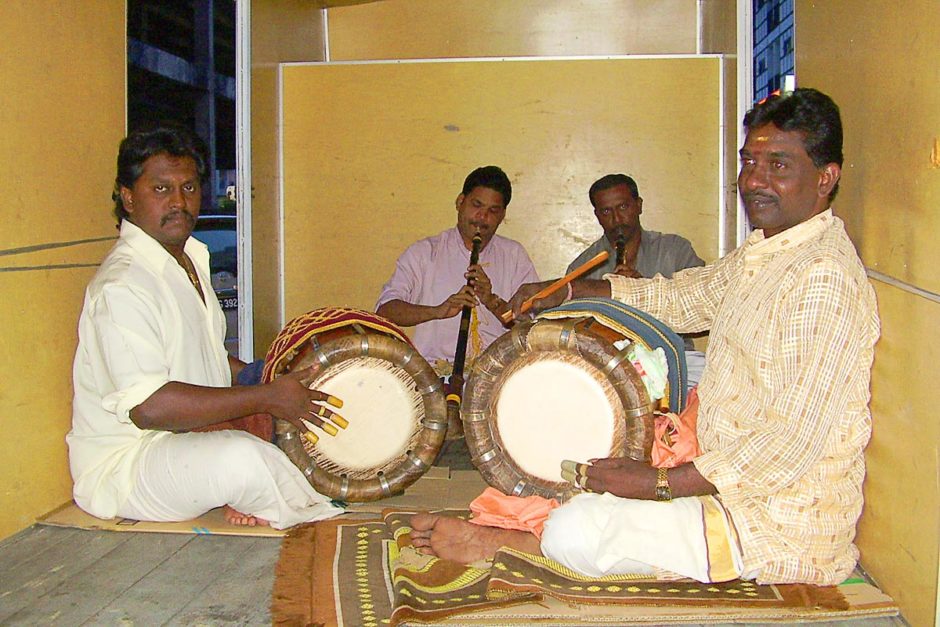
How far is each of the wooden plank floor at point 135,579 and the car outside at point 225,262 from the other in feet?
7.11

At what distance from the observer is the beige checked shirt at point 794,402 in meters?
2.41

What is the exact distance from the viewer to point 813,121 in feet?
8.45

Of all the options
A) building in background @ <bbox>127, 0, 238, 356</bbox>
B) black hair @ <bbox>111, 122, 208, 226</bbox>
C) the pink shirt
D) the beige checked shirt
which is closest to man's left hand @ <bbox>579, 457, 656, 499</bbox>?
the beige checked shirt

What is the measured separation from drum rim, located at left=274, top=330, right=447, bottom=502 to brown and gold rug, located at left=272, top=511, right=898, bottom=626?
48cm

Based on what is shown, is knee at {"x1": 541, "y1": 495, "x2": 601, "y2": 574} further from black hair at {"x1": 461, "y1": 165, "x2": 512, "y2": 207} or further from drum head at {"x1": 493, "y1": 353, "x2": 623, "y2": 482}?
black hair at {"x1": 461, "y1": 165, "x2": 512, "y2": 207}

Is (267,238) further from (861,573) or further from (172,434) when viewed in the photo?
(861,573)

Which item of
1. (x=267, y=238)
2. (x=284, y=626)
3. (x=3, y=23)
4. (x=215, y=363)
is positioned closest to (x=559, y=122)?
(x=267, y=238)

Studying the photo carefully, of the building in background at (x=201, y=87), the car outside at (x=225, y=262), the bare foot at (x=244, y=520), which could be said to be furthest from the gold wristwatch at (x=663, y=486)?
the car outside at (x=225, y=262)

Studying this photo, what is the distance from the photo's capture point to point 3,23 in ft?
10.1

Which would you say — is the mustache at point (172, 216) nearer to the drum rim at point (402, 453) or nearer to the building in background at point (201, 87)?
the drum rim at point (402, 453)

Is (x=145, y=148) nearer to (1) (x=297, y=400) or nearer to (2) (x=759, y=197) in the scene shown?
(1) (x=297, y=400)

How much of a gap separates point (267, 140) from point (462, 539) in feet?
12.1

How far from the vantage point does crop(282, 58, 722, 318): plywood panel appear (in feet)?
19.5

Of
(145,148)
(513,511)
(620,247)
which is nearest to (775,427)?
(513,511)
